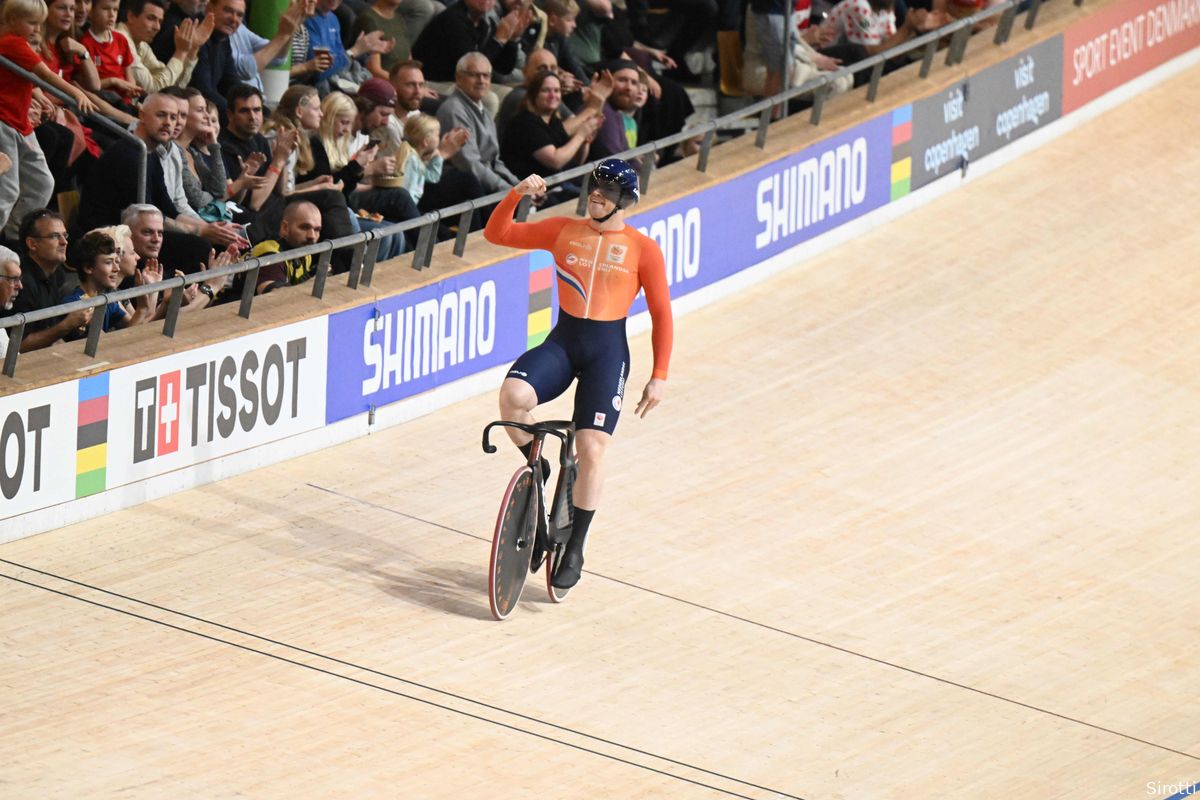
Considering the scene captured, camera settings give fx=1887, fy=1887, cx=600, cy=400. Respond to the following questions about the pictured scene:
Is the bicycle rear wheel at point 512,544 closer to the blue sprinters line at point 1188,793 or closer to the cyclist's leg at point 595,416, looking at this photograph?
the cyclist's leg at point 595,416

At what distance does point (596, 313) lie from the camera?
23.2ft

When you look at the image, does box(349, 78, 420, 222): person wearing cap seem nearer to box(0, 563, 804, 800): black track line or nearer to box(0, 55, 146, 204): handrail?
box(0, 55, 146, 204): handrail

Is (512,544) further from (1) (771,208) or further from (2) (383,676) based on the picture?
(1) (771,208)

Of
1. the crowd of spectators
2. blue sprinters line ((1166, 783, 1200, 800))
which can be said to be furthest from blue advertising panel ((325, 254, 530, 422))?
blue sprinters line ((1166, 783, 1200, 800))

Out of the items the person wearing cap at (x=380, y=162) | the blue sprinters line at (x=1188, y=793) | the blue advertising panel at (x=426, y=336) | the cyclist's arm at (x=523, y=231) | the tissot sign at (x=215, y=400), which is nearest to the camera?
the blue sprinters line at (x=1188, y=793)

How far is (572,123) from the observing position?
1076 centimetres

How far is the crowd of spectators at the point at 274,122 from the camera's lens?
26.9 ft

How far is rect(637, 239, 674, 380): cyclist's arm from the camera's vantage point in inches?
279

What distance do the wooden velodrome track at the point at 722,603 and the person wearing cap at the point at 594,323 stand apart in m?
0.76

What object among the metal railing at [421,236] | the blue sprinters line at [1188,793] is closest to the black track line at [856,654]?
the blue sprinters line at [1188,793]

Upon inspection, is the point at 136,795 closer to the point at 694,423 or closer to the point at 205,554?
the point at 205,554

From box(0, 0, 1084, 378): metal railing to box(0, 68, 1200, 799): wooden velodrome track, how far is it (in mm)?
775

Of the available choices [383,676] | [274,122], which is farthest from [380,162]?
[383,676]

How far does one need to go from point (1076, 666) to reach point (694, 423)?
272cm
